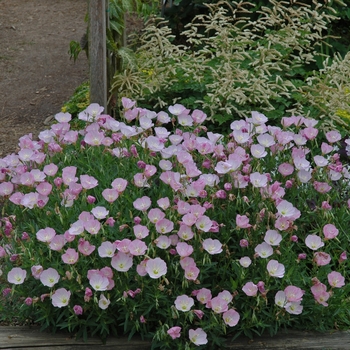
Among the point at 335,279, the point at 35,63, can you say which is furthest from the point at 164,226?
the point at 35,63

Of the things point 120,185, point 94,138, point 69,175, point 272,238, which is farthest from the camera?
point 94,138

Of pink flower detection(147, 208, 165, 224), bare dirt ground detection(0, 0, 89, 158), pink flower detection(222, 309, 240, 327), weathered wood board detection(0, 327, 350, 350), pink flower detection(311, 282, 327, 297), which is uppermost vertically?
pink flower detection(147, 208, 165, 224)

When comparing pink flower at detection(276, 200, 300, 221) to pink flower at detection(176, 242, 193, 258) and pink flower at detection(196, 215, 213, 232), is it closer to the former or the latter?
pink flower at detection(196, 215, 213, 232)

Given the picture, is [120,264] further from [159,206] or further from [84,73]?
[84,73]

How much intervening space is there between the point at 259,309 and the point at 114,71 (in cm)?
294

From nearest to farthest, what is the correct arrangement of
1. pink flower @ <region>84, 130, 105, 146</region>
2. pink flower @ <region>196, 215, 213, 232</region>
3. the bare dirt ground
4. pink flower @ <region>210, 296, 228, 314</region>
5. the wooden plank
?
1. pink flower @ <region>210, 296, 228, 314</region>
2. pink flower @ <region>196, 215, 213, 232</region>
3. pink flower @ <region>84, 130, 105, 146</region>
4. the wooden plank
5. the bare dirt ground

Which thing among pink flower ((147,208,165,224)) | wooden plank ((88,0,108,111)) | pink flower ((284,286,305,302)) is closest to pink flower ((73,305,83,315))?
pink flower ((147,208,165,224))

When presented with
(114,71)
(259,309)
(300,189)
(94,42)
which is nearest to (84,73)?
(114,71)

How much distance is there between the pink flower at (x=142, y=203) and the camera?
303 cm

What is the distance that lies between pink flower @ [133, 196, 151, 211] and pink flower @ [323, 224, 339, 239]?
77 cm

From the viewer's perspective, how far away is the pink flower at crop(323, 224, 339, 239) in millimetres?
3084

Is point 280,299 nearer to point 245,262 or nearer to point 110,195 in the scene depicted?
point 245,262

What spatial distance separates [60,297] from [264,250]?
85 cm

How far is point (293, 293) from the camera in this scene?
2.90 metres
